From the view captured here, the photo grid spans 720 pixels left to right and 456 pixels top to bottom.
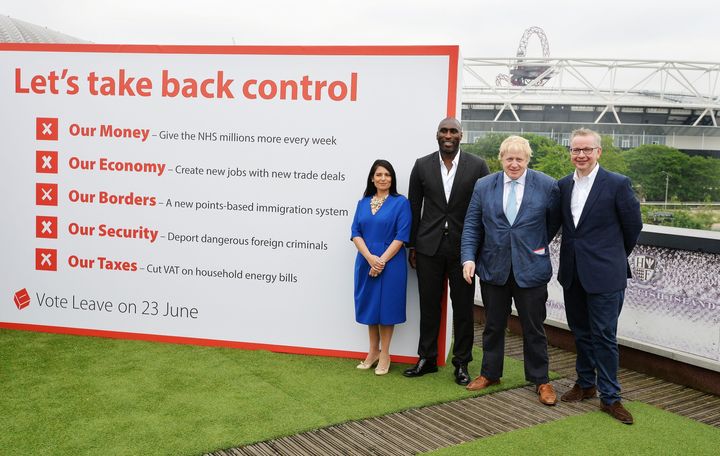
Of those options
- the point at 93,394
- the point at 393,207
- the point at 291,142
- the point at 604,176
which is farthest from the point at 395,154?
the point at 93,394

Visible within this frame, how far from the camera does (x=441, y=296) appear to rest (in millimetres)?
4102

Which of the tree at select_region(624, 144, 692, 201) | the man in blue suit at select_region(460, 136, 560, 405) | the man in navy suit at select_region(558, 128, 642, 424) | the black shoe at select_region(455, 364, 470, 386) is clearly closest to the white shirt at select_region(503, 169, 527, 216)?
the man in blue suit at select_region(460, 136, 560, 405)

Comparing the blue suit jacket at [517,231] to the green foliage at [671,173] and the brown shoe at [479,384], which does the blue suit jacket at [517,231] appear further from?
the green foliage at [671,173]

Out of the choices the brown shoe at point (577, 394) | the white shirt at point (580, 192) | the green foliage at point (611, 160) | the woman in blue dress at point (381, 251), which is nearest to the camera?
the white shirt at point (580, 192)

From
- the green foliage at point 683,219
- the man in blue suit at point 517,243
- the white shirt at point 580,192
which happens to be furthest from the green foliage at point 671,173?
the white shirt at point 580,192

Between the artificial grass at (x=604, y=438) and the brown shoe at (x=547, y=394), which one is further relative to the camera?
the brown shoe at (x=547, y=394)

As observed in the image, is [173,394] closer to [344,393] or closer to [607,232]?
[344,393]

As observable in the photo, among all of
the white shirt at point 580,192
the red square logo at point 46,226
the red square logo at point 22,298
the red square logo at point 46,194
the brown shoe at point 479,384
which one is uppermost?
the white shirt at point 580,192

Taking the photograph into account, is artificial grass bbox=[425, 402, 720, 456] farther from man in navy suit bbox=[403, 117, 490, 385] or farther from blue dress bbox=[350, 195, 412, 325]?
blue dress bbox=[350, 195, 412, 325]

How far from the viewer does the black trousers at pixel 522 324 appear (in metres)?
3.69

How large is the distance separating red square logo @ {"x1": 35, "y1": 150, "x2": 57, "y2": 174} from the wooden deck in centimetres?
297

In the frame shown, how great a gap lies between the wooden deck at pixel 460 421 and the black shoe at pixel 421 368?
18.3 inches

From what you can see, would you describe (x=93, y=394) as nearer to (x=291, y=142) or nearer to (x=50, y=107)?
(x=291, y=142)

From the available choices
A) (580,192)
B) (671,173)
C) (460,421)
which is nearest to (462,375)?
(460,421)
